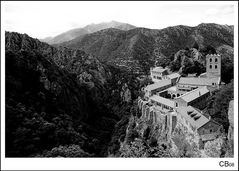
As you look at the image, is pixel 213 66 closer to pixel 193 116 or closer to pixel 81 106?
pixel 193 116

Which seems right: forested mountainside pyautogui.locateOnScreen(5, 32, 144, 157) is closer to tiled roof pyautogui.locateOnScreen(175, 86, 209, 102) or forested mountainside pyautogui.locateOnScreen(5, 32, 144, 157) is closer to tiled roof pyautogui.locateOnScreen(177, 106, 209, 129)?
tiled roof pyautogui.locateOnScreen(177, 106, 209, 129)

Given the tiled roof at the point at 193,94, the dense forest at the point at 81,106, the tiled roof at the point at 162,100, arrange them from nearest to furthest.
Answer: the dense forest at the point at 81,106, the tiled roof at the point at 193,94, the tiled roof at the point at 162,100

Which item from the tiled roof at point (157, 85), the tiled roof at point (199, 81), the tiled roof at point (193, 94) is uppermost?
the tiled roof at point (199, 81)

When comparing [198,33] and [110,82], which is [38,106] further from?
[198,33]

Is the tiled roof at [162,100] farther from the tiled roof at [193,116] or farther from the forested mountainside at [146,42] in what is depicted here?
the forested mountainside at [146,42]

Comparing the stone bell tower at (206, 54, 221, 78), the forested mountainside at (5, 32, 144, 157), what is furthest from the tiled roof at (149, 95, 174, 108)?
the forested mountainside at (5, 32, 144, 157)

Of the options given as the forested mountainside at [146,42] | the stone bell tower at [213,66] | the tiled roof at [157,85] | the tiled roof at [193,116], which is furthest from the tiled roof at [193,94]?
the forested mountainside at [146,42]

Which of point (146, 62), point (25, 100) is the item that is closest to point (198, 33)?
point (146, 62)
